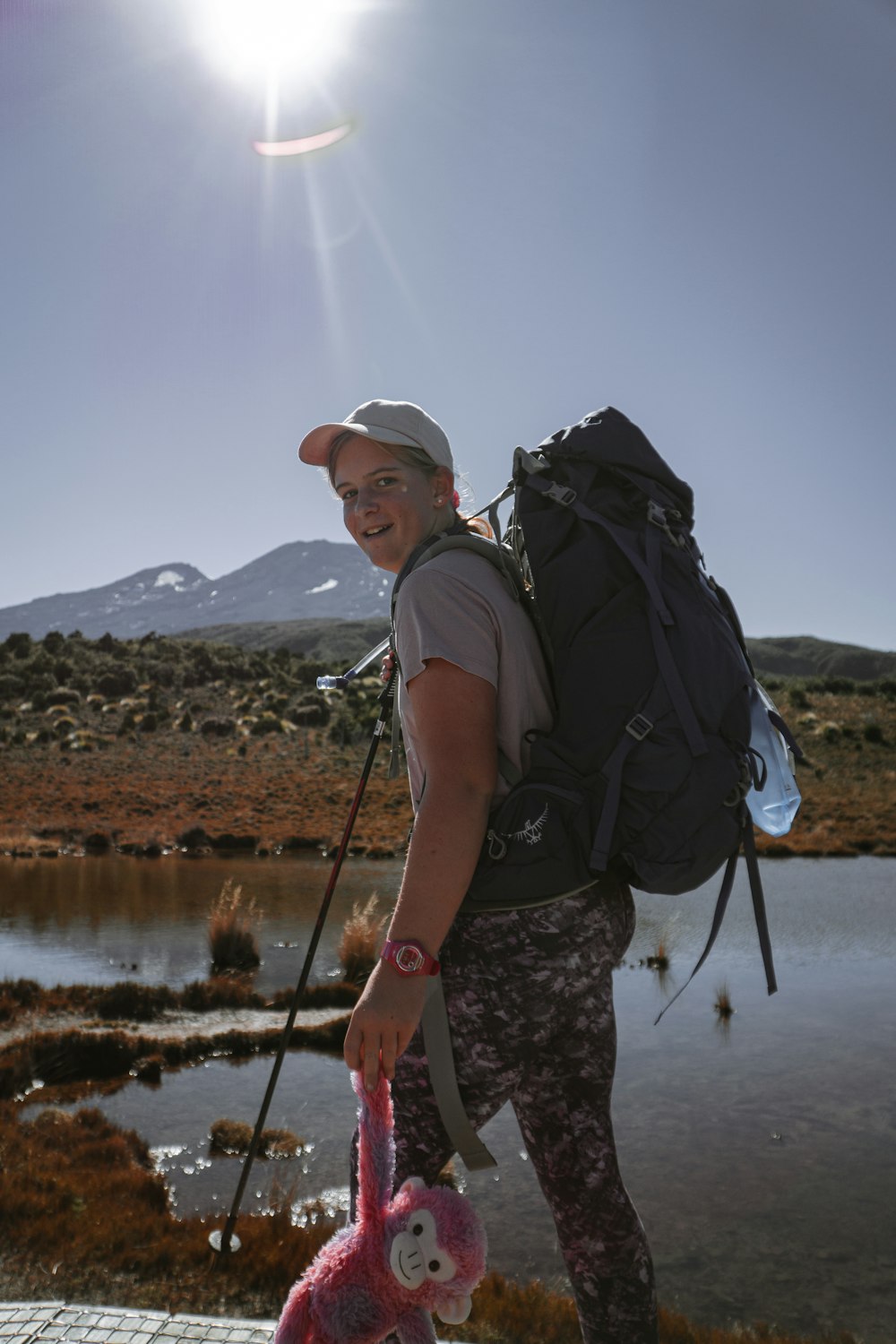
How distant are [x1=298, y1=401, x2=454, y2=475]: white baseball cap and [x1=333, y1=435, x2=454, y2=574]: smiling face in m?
0.04

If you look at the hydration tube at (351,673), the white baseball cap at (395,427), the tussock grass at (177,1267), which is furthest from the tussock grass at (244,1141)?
the white baseball cap at (395,427)

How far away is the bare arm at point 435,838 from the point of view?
62.6 inches

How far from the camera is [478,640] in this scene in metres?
1.71

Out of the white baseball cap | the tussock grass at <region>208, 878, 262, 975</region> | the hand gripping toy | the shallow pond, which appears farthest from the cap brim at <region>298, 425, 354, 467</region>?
the tussock grass at <region>208, 878, 262, 975</region>

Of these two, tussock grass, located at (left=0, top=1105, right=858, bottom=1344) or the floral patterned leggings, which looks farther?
tussock grass, located at (left=0, top=1105, right=858, bottom=1344)

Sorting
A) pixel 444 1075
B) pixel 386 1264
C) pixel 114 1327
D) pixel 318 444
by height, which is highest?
pixel 318 444

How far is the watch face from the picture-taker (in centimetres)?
159

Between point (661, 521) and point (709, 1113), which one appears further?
point (709, 1113)

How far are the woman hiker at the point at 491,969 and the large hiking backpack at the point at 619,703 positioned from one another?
0.06m

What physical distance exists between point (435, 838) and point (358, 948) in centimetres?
796

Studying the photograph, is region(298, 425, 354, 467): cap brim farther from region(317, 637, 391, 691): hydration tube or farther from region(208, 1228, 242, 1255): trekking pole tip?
region(208, 1228, 242, 1255): trekking pole tip

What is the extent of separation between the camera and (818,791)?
75.2 ft

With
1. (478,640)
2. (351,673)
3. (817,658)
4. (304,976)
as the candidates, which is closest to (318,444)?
(351,673)

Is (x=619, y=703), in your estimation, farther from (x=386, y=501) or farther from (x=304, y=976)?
(x=304, y=976)
